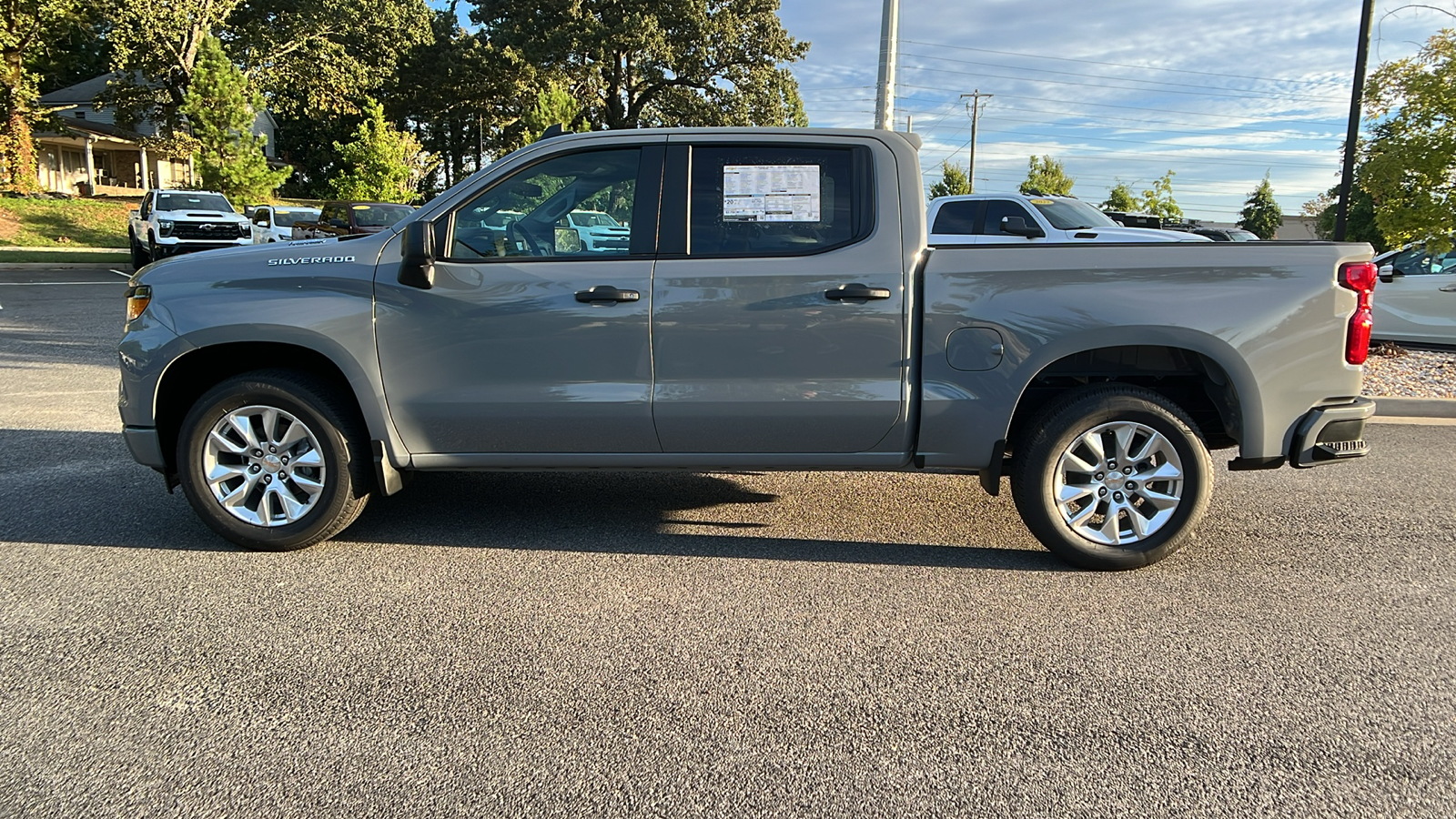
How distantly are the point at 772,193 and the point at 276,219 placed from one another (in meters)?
24.9

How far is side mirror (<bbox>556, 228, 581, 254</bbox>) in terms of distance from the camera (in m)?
4.53

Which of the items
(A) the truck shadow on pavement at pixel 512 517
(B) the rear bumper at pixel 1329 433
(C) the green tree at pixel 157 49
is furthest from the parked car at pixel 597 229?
(C) the green tree at pixel 157 49

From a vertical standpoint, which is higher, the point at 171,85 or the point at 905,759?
the point at 171,85

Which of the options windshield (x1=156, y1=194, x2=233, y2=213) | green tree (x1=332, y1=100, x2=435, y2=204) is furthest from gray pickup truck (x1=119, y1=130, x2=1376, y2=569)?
green tree (x1=332, y1=100, x2=435, y2=204)

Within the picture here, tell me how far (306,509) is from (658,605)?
1.78 m

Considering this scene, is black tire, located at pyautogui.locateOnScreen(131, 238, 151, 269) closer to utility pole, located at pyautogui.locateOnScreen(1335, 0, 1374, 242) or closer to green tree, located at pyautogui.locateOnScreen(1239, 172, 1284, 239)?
utility pole, located at pyautogui.locateOnScreen(1335, 0, 1374, 242)

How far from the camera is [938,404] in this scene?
14.5ft

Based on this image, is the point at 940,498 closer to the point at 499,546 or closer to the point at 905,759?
the point at 499,546

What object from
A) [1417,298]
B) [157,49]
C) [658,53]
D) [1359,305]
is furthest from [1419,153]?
[157,49]

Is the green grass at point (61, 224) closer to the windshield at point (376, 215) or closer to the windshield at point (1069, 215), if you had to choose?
the windshield at point (376, 215)

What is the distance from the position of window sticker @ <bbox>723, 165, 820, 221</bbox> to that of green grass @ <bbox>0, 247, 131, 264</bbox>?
28701mm

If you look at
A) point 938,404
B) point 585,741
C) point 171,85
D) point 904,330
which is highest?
point 171,85

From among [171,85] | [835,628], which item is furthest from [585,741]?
[171,85]

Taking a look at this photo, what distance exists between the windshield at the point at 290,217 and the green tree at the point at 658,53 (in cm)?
1836
